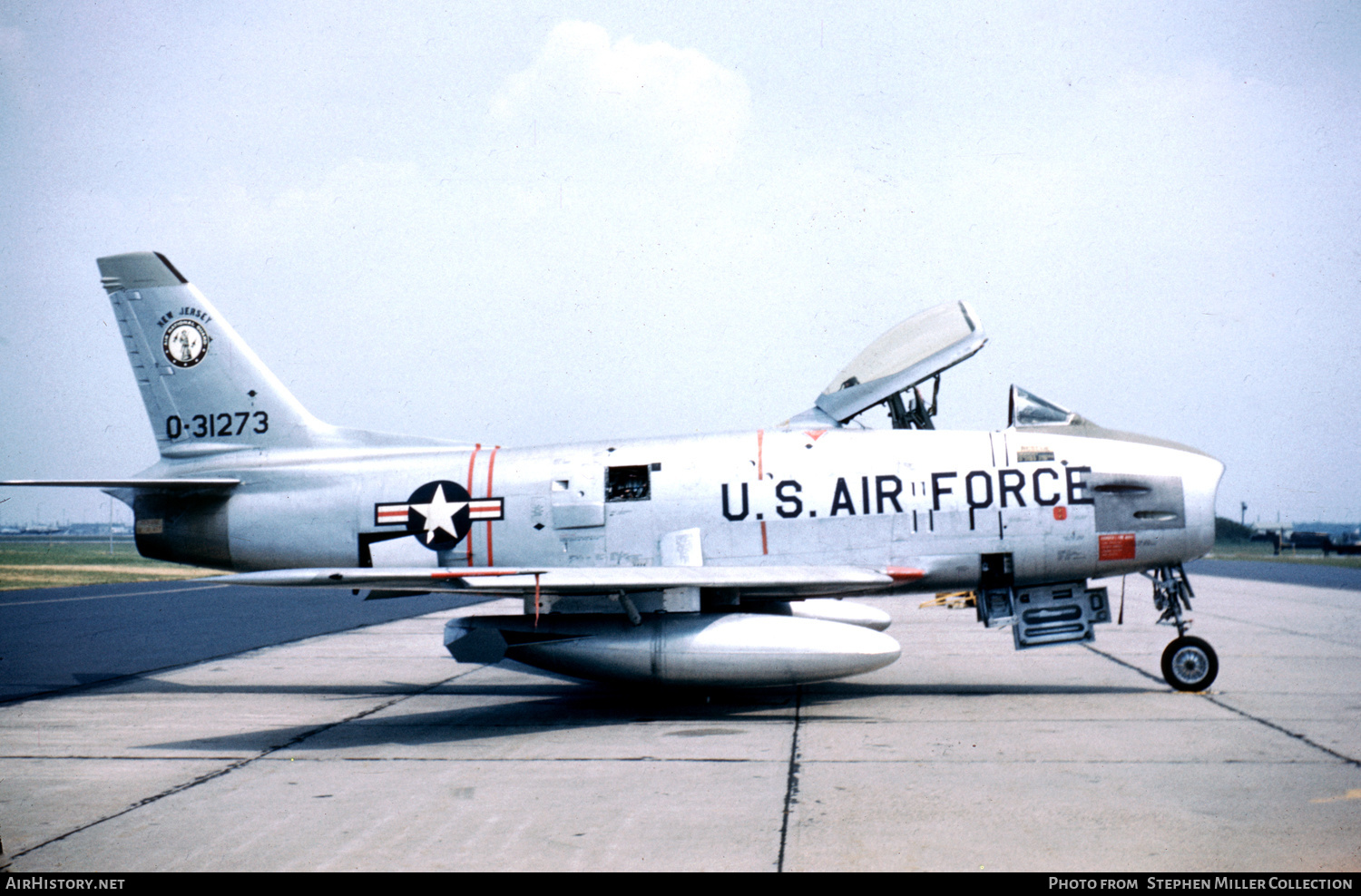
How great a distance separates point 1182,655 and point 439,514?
7497 millimetres

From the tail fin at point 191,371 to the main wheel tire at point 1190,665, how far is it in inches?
355

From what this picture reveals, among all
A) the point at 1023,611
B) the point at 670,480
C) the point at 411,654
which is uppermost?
the point at 670,480

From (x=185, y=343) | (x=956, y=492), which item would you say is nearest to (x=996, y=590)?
(x=956, y=492)

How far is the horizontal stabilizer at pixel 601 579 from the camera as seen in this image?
8.09 m

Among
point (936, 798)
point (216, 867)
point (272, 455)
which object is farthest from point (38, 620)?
point (936, 798)

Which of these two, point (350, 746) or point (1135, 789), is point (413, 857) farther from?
point (1135, 789)

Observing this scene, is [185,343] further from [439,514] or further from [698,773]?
[698,773]

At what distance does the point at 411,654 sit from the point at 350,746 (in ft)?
21.6

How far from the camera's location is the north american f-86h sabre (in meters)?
9.01

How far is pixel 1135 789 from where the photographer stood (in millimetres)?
6117

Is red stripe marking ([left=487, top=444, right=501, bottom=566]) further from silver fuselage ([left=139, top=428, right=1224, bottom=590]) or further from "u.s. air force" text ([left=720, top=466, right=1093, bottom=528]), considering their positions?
"u.s. air force" text ([left=720, top=466, right=1093, bottom=528])

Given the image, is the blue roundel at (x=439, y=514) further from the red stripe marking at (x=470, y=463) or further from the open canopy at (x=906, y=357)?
the open canopy at (x=906, y=357)

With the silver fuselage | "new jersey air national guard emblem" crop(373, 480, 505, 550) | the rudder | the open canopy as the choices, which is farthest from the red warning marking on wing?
the rudder

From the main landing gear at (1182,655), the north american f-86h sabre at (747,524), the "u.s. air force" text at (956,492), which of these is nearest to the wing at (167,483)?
the north american f-86h sabre at (747,524)
